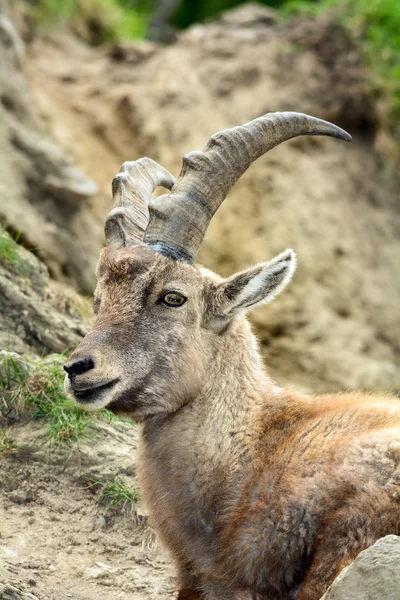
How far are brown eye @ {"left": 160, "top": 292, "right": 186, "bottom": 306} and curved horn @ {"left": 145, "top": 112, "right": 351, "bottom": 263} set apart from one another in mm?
323

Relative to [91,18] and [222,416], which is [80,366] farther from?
[91,18]

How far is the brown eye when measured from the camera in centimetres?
700

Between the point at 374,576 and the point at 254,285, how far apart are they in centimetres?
255

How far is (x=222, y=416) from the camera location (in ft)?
22.8

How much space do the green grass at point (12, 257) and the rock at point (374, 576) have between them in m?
5.37

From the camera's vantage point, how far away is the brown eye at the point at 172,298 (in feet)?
23.0

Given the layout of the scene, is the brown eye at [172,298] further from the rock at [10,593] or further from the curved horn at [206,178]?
the rock at [10,593]

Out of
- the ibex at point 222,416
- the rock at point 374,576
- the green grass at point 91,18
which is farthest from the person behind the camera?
A: the green grass at point 91,18

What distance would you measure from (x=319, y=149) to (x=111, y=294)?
11.4 metres

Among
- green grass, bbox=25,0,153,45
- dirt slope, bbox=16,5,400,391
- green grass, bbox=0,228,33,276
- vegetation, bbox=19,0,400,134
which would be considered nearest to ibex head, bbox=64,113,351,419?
green grass, bbox=0,228,33,276

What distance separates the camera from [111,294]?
6992mm

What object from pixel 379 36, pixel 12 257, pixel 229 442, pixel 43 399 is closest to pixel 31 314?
pixel 12 257

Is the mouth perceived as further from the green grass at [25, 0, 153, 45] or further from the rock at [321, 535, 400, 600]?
the green grass at [25, 0, 153, 45]

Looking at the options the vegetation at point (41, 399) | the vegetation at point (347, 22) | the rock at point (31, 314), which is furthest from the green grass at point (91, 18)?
the vegetation at point (41, 399)
